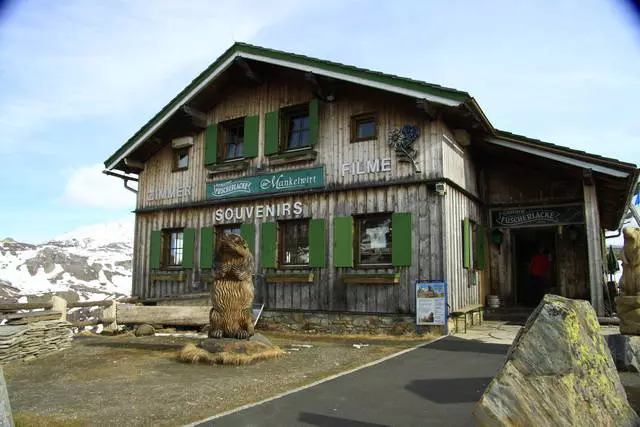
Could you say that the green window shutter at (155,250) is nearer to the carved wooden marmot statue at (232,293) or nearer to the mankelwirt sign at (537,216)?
the carved wooden marmot statue at (232,293)

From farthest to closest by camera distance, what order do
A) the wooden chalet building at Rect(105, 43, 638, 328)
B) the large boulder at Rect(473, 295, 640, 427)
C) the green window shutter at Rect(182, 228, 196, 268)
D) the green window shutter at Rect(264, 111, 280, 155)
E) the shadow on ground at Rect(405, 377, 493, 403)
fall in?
the green window shutter at Rect(182, 228, 196, 268)
the green window shutter at Rect(264, 111, 280, 155)
the wooden chalet building at Rect(105, 43, 638, 328)
the shadow on ground at Rect(405, 377, 493, 403)
the large boulder at Rect(473, 295, 640, 427)

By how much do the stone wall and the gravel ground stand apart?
0.72 metres

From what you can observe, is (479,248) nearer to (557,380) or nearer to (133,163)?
(557,380)

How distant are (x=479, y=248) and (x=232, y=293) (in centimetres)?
730

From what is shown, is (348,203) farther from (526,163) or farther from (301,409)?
(301,409)

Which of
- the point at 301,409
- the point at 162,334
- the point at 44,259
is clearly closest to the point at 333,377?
the point at 301,409

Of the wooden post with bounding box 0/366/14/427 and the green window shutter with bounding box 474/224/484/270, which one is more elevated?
the green window shutter with bounding box 474/224/484/270

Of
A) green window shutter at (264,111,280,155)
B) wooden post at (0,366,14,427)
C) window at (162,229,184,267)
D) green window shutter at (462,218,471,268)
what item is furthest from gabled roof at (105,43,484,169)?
wooden post at (0,366,14,427)

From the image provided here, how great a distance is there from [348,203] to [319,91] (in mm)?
2919

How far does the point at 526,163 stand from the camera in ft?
42.5

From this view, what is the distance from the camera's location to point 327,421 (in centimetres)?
446

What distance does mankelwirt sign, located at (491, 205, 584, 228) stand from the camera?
40.7 feet

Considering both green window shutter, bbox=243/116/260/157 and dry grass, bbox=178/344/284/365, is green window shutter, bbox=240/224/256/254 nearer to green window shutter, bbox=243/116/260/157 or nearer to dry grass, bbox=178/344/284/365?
green window shutter, bbox=243/116/260/157

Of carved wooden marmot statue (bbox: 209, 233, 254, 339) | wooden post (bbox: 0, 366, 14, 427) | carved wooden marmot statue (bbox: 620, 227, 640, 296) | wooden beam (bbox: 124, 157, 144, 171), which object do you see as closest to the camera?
wooden post (bbox: 0, 366, 14, 427)
